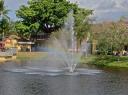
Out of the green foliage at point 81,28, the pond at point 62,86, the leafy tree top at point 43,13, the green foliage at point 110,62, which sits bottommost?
the pond at point 62,86

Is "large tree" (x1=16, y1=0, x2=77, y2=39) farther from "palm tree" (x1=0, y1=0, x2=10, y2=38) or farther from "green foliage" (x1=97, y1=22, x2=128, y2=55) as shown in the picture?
"green foliage" (x1=97, y1=22, x2=128, y2=55)

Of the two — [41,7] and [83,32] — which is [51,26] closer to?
[41,7]

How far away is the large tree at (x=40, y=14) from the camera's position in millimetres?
114250

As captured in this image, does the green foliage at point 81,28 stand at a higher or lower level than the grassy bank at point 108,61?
higher

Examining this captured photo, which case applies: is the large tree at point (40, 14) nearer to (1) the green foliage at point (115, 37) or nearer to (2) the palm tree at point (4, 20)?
(2) the palm tree at point (4, 20)

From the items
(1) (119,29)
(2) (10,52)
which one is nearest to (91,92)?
(1) (119,29)

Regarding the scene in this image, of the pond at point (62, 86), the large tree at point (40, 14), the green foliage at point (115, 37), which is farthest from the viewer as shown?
the large tree at point (40, 14)

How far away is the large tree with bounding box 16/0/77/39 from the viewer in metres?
114

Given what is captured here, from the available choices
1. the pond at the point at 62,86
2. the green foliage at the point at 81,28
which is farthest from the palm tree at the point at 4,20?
the pond at the point at 62,86

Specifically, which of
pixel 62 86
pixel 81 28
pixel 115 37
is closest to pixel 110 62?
pixel 115 37

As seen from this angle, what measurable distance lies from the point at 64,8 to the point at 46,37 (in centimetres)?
1040

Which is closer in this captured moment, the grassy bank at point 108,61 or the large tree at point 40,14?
the grassy bank at point 108,61

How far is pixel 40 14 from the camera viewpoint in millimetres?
115125

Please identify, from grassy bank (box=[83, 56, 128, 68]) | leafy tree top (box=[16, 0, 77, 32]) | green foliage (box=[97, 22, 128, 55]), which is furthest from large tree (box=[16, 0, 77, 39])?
green foliage (box=[97, 22, 128, 55])
